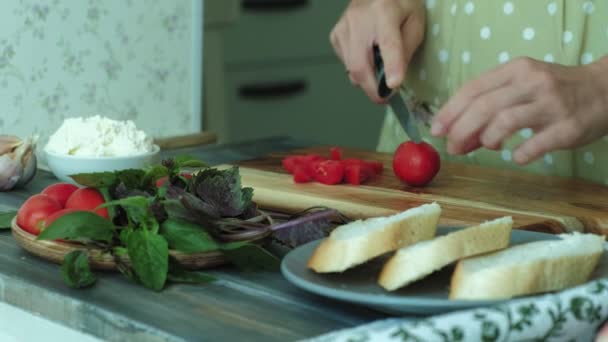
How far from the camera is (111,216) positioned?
3.57 feet

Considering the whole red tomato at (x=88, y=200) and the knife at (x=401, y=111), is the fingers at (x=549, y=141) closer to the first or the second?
the knife at (x=401, y=111)

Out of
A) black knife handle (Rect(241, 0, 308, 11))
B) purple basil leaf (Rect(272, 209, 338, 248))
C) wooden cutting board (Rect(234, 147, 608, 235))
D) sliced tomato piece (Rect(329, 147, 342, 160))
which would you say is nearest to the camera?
purple basil leaf (Rect(272, 209, 338, 248))

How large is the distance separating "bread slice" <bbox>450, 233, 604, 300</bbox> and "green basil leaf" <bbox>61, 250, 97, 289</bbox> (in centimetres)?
38

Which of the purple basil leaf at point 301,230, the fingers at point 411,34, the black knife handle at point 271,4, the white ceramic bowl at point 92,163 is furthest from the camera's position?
the black knife handle at point 271,4

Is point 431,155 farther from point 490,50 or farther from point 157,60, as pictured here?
point 157,60

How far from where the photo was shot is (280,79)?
158 inches

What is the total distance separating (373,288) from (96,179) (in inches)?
14.4

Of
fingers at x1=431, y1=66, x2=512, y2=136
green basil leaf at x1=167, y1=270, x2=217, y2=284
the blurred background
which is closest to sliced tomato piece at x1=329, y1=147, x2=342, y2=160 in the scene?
fingers at x1=431, y1=66, x2=512, y2=136

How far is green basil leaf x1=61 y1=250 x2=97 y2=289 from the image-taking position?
3.37 ft

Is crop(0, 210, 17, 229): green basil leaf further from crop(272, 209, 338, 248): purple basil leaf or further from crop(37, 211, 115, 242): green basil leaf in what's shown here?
crop(272, 209, 338, 248): purple basil leaf

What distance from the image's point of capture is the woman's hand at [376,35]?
1.68 metres

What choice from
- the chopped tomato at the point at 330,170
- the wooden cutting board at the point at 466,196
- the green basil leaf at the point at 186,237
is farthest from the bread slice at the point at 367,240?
the chopped tomato at the point at 330,170

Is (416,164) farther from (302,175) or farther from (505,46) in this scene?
(505,46)

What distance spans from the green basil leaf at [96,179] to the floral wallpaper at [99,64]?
32.3 inches
